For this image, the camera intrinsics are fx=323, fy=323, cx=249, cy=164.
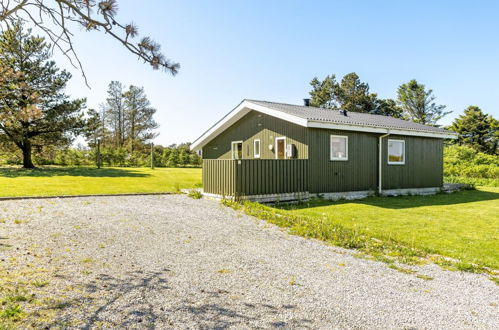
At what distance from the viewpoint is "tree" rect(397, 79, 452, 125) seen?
143 feet

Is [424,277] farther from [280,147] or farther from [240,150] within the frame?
[240,150]

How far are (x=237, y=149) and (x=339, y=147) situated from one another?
5.18 meters

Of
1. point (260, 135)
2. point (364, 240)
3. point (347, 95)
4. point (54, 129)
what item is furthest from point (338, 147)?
point (347, 95)

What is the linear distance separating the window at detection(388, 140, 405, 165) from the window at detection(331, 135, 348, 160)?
266 centimetres

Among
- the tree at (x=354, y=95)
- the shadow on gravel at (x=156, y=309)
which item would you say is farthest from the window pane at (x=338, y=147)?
the tree at (x=354, y=95)

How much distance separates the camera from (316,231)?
6.37m

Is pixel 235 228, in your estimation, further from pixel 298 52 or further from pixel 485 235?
pixel 298 52

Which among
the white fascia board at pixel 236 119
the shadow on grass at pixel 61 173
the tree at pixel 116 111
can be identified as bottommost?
the shadow on grass at pixel 61 173

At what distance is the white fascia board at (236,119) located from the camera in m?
11.6

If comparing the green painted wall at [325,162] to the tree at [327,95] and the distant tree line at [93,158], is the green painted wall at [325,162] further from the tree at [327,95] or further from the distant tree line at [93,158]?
the tree at [327,95]

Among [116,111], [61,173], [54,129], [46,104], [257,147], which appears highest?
[116,111]

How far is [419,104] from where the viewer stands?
44125 mm

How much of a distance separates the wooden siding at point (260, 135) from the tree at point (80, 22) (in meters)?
8.51

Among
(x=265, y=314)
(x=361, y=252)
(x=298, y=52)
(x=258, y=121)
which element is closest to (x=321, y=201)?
(x=258, y=121)
